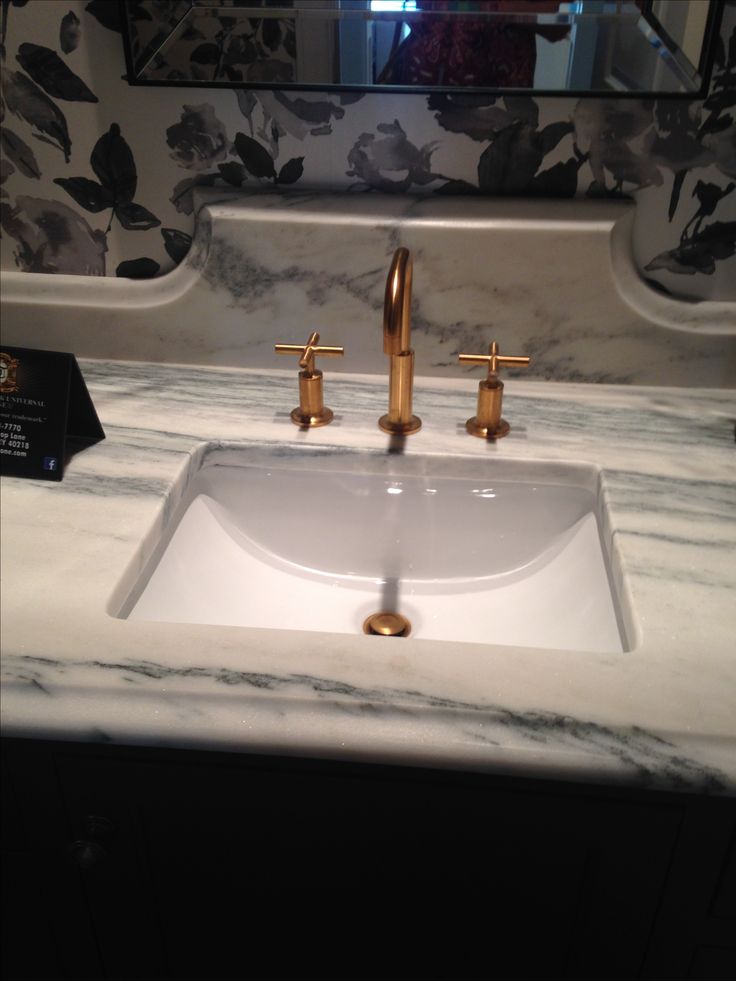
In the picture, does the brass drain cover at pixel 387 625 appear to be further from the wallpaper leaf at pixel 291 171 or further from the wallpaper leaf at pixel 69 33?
the wallpaper leaf at pixel 69 33

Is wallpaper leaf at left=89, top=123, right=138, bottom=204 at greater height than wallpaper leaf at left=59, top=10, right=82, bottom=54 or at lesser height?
lesser

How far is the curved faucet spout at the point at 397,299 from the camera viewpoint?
73cm

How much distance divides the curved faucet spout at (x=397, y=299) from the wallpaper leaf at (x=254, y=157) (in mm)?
245

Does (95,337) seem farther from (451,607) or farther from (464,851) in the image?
(464,851)

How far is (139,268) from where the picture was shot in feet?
3.18

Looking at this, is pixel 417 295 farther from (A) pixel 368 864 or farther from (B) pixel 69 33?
(A) pixel 368 864

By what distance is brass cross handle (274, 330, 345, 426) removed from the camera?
85 centimetres

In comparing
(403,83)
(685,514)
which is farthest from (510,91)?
(685,514)

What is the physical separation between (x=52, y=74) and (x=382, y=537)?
0.60 meters

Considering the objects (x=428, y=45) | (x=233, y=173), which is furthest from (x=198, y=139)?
(x=428, y=45)

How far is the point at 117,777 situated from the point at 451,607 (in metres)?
0.36

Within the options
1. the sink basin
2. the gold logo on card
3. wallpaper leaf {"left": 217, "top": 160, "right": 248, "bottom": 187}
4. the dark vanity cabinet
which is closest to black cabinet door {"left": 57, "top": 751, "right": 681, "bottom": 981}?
the dark vanity cabinet

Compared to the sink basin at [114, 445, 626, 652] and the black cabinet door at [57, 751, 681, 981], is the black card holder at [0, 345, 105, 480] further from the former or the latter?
the black cabinet door at [57, 751, 681, 981]

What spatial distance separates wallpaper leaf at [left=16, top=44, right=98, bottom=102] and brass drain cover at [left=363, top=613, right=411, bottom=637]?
63 centimetres
